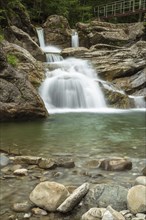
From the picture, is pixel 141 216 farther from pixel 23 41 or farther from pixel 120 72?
pixel 23 41

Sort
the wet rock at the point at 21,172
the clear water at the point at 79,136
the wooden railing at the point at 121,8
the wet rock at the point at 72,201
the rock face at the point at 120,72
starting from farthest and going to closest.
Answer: the wooden railing at the point at 121,8 → the rock face at the point at 120,72 → the clear water at the point at 79,136 → the wet rock at the point at 21,172 → the wet rock at the point at 72,201

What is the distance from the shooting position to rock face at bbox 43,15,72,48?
27516 millimetres

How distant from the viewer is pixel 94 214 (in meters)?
3.82

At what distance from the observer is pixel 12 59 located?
14.2 meters

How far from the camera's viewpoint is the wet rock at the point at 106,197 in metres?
4.12

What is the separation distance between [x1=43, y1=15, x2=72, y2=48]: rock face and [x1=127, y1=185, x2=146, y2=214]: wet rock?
24152 mm

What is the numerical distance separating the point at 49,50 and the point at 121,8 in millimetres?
14014

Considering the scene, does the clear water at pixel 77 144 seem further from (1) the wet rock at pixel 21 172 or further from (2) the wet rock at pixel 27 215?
(2) the wet rock at pixel 27 215

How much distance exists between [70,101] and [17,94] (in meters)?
4.13

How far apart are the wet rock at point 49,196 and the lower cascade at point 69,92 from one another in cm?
1050

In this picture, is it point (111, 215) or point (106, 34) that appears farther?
point (106, 34)

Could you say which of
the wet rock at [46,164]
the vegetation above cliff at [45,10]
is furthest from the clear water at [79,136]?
the vegetation above cliff at [45,10]

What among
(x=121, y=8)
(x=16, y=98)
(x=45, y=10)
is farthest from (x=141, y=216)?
(x=121, y=8)

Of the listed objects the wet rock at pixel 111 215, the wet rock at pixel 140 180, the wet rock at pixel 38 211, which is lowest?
the wet rock at pixel 38 211
